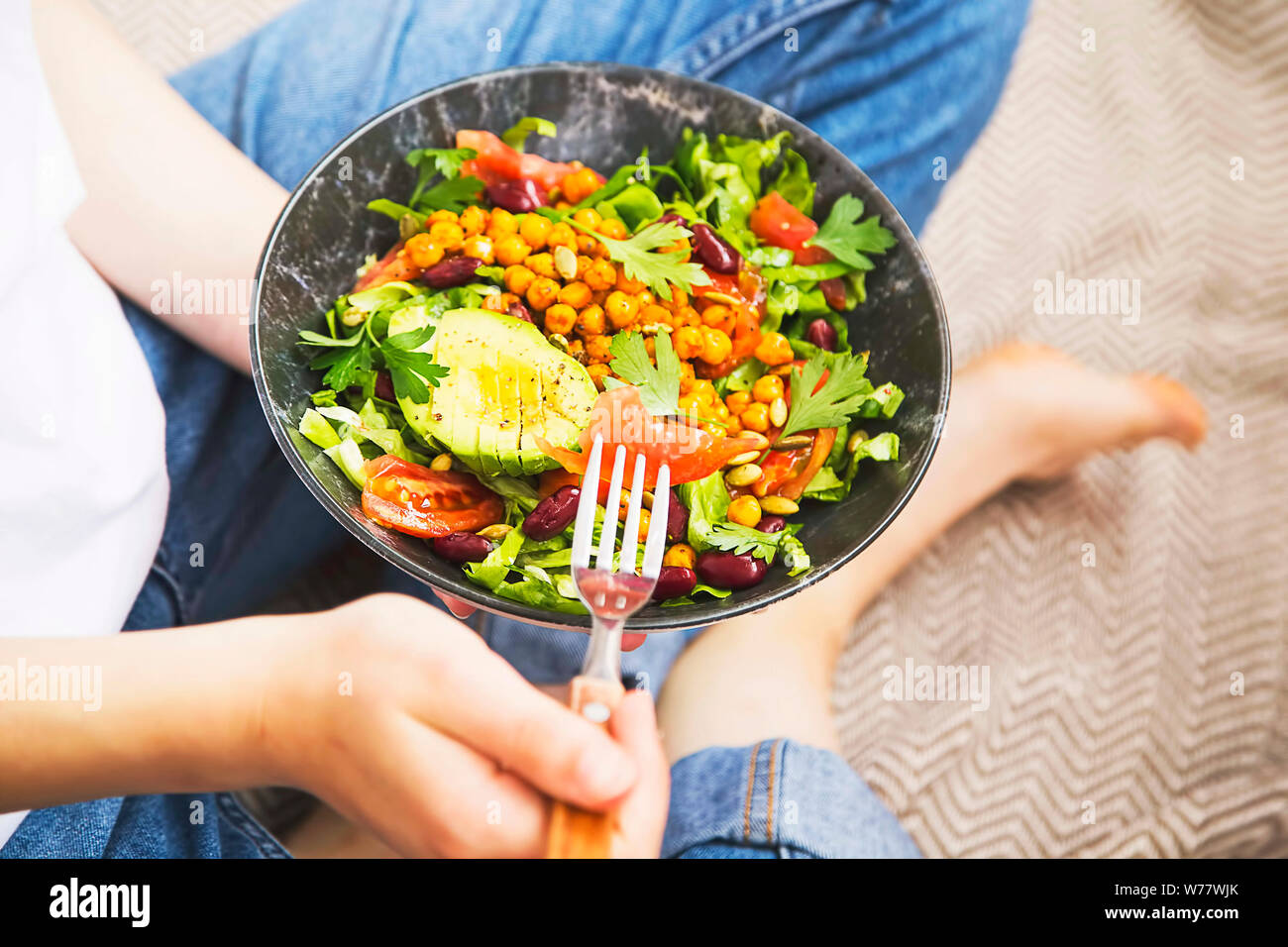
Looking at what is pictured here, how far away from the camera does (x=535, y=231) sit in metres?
0.73

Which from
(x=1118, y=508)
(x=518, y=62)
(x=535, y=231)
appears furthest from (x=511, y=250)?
(x=1118, y=508)

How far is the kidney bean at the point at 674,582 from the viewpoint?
65cm

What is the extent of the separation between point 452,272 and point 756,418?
10.7 inches

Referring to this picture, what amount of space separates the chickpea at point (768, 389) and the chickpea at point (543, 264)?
7.5 inches

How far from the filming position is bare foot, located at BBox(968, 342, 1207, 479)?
1.31 metres

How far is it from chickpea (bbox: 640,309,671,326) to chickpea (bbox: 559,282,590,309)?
48 mm

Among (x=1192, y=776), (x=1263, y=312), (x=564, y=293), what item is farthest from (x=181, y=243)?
(x=1263, y=312)

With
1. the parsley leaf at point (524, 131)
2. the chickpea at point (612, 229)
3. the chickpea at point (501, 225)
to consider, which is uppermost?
the parsley leaf at point (524, 131)

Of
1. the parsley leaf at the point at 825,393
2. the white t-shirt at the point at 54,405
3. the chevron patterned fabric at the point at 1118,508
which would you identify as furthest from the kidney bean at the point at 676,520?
the chevron patterned fabric at the point at 1118,508

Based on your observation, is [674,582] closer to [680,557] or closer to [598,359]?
[680,557]

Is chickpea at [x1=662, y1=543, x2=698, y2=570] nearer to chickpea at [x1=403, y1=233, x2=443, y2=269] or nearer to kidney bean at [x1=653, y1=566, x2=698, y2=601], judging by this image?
kidney bean at [x1=653, y1=566, x2=698, y2=601]

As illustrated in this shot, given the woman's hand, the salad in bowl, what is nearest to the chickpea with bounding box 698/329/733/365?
the salad in bowl

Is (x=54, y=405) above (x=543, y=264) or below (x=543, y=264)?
below

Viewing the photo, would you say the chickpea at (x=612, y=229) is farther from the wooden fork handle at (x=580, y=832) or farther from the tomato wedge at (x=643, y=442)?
the wooden fork handle at (x=580, y=832)
